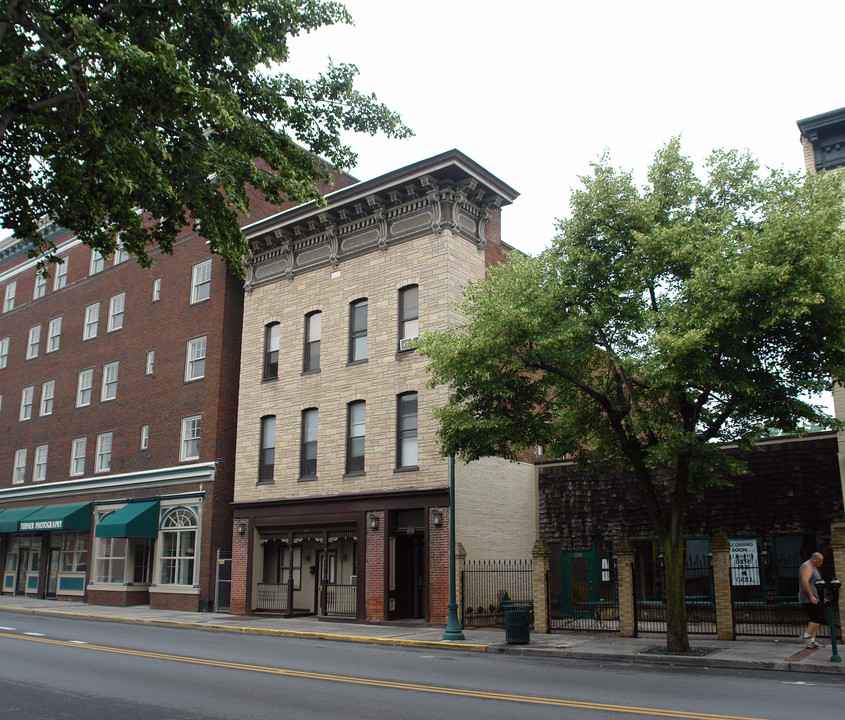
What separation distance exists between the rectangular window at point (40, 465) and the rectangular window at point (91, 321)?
5905 mm

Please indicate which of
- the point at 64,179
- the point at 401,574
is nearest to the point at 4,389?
the point at 401,574

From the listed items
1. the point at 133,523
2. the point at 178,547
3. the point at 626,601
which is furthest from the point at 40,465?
the point at 626,601

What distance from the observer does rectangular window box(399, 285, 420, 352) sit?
81.0 feet

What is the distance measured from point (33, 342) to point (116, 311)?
331 inches

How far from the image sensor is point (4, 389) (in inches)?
1678

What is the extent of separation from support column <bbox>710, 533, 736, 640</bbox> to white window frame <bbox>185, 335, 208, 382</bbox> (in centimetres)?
2004

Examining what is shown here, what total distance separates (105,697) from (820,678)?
1082 centimetres

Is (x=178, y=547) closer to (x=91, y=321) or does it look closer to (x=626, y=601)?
(x=91, y=321)

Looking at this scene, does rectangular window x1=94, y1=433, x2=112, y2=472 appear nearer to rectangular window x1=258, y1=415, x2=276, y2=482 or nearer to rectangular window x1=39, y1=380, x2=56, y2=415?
rectangular window x1=39, y1=380, x2=56, y2=415

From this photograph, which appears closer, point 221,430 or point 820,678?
→ point 820,678

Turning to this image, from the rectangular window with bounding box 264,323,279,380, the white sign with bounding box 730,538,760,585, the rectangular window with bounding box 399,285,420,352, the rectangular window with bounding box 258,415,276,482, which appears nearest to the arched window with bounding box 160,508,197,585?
the rectangular window with bounding box 258,415,276,482

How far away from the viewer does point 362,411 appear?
83.6ft

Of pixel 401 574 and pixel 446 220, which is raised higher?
pixel 446 220

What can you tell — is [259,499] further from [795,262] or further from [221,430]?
[795,262]
